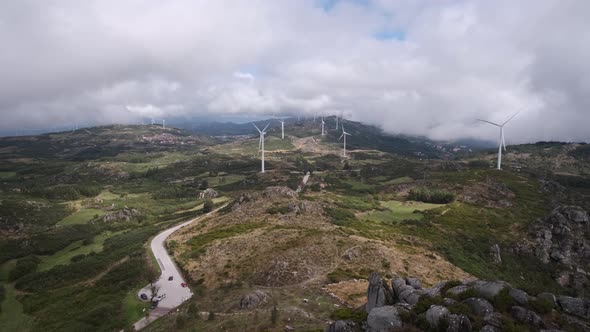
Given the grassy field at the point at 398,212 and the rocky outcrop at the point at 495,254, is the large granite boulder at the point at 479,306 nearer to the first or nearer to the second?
the rocky outcrop at the point at 495,254

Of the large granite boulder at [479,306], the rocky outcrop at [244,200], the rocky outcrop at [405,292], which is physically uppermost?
the large granite boulder at [479,306]

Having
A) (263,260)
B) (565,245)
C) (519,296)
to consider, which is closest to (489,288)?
(519,296)

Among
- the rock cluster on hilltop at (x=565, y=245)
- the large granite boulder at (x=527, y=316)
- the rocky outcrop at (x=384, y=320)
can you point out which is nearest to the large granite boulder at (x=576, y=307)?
the large granite boulder at (x=527, y=316)

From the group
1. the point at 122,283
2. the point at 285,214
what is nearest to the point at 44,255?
the point at 122,283

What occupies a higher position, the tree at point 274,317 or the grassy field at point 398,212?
the tree at point 274,317

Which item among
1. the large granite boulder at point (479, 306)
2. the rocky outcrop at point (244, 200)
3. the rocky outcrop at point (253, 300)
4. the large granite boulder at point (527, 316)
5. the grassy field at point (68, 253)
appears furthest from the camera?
the rocky outcrop at point (244, 200)

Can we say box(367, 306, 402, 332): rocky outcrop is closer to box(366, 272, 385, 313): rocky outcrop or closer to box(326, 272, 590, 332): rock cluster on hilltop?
box(326, 272, 590, 332): rock cluster on hilltop

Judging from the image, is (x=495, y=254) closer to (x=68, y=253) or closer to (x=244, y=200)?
(x=244, y=200)
